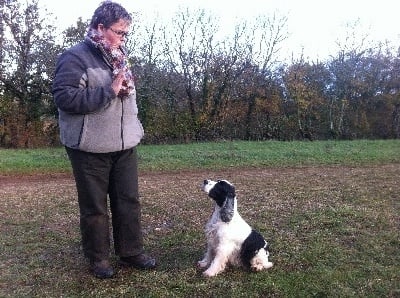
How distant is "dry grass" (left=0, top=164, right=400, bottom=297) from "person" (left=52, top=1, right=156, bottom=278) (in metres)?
0.44

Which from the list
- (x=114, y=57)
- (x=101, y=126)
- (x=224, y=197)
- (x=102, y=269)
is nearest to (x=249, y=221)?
(x=224, y=197)

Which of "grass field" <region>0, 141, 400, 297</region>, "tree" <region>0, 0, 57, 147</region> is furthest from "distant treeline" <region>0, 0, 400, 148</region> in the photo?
"grass field" <region>0, 141, 400, 297</region>

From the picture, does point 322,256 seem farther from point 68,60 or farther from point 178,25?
point 178,25

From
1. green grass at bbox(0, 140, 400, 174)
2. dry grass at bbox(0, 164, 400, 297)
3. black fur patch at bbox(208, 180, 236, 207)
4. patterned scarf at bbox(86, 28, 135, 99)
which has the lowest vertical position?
dry grass at bbox(0, 164, 400, 297)

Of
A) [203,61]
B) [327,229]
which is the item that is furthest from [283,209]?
[203,61]

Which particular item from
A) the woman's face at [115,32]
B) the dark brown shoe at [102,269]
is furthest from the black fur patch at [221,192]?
the woman's face at [115,32]

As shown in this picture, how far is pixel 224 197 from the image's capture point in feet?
14.1

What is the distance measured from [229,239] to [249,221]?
1987mm

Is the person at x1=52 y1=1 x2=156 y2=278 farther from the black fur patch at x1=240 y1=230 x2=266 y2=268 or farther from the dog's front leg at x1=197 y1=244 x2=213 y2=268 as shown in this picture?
the black fur patch at x1=240 y1=230 x2=266 y2=268

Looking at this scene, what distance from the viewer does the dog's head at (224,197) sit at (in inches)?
168

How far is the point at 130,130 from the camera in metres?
4.18

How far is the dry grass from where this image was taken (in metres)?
4.04

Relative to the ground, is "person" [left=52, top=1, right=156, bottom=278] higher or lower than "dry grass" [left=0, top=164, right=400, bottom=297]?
higher

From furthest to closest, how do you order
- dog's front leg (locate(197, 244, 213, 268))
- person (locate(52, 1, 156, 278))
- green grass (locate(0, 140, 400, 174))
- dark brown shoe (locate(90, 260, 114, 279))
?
green grass (locate(0, 140, 400, 174))
dog's front leg (locate(197, 244, 213, 268))
dark brown shoe (locate(90, 260, 114, 279))
person (locate(52, 1, 156, 278))
